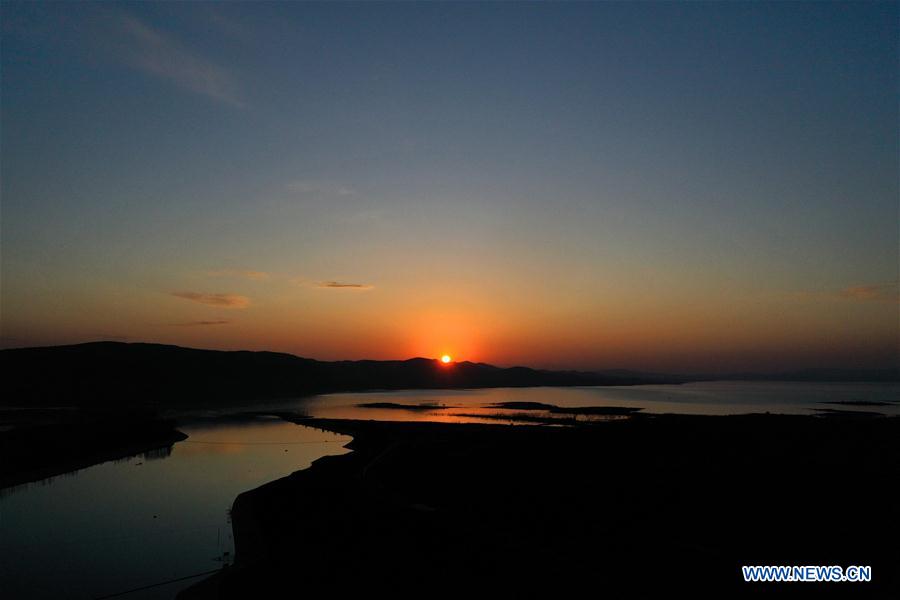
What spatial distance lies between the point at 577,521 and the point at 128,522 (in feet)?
61.4

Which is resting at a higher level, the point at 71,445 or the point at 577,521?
the point at 577,521

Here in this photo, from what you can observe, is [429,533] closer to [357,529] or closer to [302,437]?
[357,529]

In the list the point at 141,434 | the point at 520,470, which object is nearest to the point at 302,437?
the point at 141,434

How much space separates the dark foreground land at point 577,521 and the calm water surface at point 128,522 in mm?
1751

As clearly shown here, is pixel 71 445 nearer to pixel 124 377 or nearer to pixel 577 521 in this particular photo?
pixel 577 521

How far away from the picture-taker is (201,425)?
7362 cm

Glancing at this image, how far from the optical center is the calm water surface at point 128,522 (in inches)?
714

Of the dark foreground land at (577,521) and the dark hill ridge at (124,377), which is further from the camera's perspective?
the dark hill ridge at (124,377)

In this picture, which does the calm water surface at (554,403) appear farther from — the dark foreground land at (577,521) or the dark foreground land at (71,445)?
the dark foreground land at (577,521)

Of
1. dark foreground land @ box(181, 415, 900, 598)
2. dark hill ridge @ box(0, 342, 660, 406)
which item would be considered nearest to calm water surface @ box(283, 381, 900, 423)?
dark hill ridge @ box(0, 342, 660, 406)

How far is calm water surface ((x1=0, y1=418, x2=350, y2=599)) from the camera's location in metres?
18.1

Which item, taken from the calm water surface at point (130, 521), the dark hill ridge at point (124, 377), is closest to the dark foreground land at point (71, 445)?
the calm water surface at point (130, 521)

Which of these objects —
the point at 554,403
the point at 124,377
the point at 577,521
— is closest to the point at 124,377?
the point at 124,377

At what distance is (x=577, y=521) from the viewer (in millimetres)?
20750
